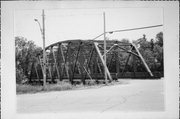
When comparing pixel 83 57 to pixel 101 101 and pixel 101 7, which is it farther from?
pixel 101 7

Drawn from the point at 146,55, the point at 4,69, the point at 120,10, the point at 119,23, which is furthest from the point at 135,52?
the point at 4,69

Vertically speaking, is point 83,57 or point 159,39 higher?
point 159,39

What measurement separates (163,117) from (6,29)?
5.03m

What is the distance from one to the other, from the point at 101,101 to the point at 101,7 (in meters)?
2.77

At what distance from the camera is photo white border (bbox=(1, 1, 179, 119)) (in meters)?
9.11

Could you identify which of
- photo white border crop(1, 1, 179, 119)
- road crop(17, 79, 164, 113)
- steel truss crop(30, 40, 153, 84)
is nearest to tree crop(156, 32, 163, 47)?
photo white border crop(1, 1, 179, 119)

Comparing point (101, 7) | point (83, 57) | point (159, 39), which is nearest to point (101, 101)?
point (159, 39)

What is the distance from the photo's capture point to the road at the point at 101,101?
9.34 meters

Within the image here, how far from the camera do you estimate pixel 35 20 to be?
1058 centimetres

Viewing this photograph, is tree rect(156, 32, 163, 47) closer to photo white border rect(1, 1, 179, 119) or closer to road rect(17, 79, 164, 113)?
photo white border rect(1, 1, 179, 119)

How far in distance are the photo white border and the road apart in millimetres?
175

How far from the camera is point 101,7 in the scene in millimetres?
9328

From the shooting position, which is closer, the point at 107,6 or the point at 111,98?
the point at 107,6

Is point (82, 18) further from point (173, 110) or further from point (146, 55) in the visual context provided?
point (146, 55)
